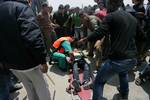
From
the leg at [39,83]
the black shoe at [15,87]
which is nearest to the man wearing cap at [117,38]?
the leg at [39,83]

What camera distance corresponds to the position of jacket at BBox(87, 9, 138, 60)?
445 centimetres

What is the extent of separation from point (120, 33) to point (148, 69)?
2093 millimetres

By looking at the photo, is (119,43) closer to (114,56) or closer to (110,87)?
(114,56)

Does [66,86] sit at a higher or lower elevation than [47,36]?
lower

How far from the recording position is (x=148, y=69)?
247 inches

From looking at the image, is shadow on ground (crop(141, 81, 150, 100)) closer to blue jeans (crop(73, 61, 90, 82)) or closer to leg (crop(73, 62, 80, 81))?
blue jeans (crop(73, 61, 90, 82))

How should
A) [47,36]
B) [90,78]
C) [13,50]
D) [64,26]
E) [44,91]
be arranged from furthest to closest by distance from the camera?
[64,26], [47,36], [90,78], [44,91], [13,50]

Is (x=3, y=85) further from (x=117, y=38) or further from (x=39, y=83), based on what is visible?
(x=117, y=38)

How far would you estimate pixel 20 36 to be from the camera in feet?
11.7

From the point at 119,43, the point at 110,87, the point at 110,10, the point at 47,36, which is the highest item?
the point at 110,10


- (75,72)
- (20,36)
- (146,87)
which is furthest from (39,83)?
(146,87)

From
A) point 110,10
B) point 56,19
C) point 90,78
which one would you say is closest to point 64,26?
point 56,19

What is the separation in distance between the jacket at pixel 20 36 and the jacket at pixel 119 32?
115 centimetres

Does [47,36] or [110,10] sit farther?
[47,36]
